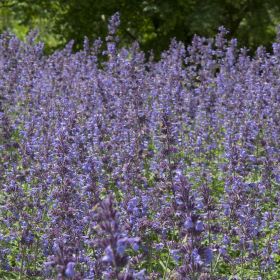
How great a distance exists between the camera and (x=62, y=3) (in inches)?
694

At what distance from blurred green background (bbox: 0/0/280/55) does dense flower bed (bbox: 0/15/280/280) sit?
5.85 meters

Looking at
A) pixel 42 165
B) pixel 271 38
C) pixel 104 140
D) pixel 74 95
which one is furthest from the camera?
pixel 271 38

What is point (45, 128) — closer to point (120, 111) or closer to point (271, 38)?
point (120, 111)

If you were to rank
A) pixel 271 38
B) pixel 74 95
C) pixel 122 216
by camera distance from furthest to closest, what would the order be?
pixel 271 38
pixel 74 95
pixel 122 216

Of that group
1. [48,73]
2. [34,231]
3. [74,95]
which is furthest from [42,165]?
[48,73]

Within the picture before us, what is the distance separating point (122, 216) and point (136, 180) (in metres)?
0.77

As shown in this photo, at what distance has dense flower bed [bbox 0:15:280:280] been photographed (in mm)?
4035

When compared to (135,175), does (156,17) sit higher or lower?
higher

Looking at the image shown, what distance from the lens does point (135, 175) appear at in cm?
554

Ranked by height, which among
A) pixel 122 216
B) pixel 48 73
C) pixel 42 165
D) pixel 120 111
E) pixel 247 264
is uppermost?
pixel 48 73

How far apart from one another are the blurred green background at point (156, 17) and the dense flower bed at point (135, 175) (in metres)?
5.85

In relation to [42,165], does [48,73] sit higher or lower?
higher

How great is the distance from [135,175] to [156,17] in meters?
12.6

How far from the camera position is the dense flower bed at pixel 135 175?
4035mm
